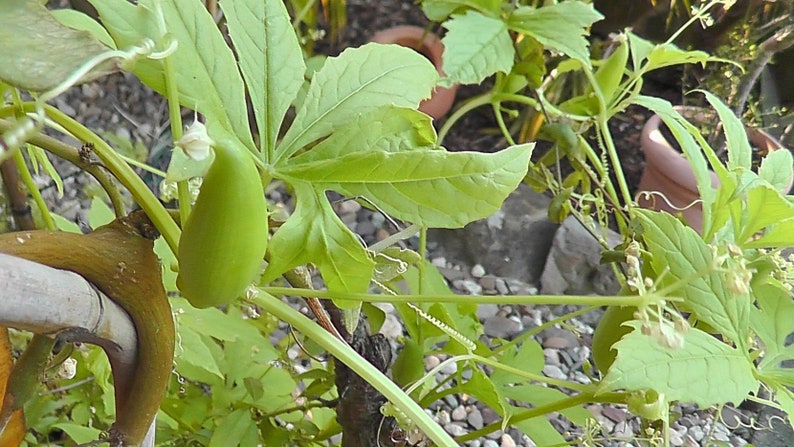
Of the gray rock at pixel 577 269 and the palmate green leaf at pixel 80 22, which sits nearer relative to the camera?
the palmate green leaf at pixel 80 22

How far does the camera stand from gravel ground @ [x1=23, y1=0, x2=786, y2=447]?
3.12 feet

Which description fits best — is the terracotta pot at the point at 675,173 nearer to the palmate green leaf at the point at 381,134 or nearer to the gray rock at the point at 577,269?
the gray rock at the point at 577,269

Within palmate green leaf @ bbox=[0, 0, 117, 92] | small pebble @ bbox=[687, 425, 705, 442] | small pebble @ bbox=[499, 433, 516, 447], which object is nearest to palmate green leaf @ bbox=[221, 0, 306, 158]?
palmate green leaf @ bbox=[0, 0, 117, 92]

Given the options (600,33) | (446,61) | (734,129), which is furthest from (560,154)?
(600,33)

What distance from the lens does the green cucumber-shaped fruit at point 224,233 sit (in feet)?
0.90

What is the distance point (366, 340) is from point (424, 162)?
0.18 m

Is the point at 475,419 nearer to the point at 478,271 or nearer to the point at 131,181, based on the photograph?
the point at 478,271

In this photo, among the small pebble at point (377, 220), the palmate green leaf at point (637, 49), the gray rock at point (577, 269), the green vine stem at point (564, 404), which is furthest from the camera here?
the small pebble at point (377, 220)

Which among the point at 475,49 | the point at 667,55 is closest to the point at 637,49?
the point at 667,55

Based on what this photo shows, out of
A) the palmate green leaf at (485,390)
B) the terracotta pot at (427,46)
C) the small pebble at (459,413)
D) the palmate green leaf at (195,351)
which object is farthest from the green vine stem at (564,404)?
the terracotta pot at (427,46)

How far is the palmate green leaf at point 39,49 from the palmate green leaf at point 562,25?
1.73 feet

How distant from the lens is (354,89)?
1.41 ft

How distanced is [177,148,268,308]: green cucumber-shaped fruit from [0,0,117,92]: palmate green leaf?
0.20 ft

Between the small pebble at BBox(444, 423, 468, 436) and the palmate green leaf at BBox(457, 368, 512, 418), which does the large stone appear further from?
the palmate green leaf at BBox(457, 368, 512, 418)
